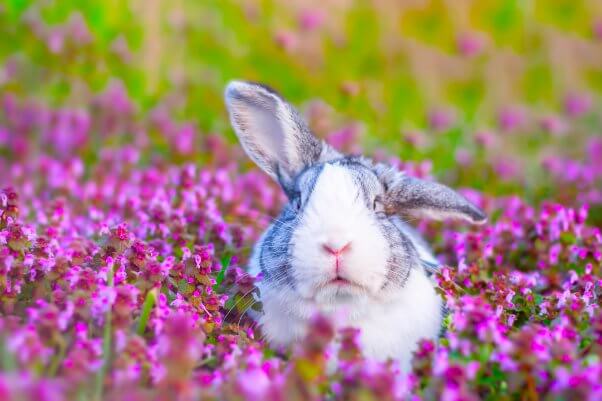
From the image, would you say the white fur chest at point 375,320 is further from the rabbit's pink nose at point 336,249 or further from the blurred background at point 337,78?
the blurred background at point 337,78

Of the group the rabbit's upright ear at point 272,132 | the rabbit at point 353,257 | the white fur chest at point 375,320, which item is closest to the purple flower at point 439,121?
the rabbit's upright ear at point 272,132

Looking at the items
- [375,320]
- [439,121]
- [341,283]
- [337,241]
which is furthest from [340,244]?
[439,121]

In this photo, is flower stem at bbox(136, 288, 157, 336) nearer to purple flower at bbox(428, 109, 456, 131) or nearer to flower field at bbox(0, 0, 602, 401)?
flower field at bbox(0, 0, 602, 401)

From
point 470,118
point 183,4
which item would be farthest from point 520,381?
point 183,4

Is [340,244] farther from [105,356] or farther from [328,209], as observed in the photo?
[105,356]

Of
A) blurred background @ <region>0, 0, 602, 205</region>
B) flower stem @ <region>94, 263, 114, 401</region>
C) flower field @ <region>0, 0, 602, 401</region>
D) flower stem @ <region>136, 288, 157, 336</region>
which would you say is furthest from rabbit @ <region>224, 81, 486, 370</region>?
blurred background @ <region>0, 0, 602, 205</region>

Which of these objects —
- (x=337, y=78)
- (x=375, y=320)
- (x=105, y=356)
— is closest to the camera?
(x=105, y=356)

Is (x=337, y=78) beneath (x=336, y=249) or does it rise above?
above
